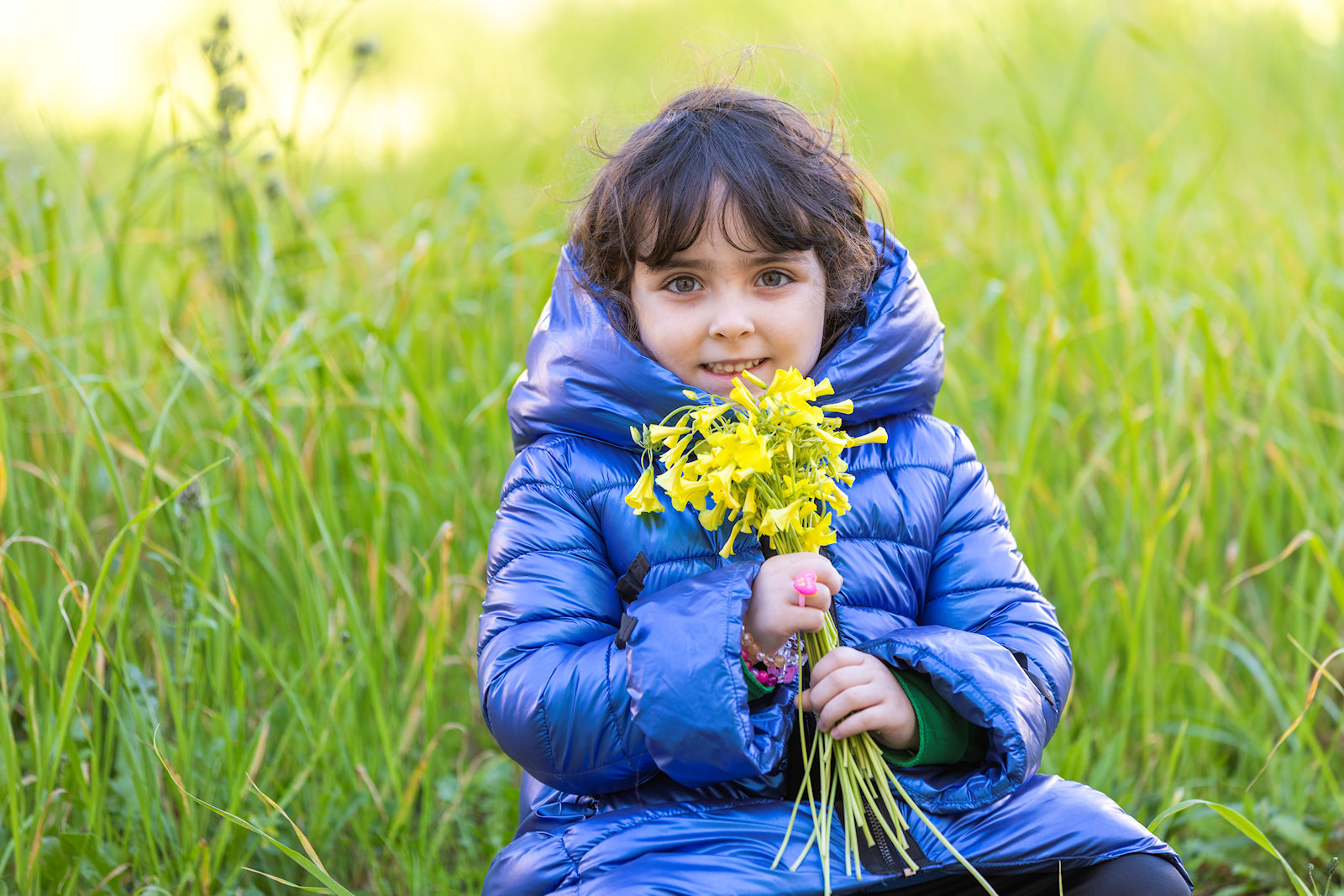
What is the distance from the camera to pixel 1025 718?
1.39 m

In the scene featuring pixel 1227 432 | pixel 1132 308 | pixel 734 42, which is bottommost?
pixel 1227 432

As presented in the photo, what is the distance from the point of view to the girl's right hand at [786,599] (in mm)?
1333

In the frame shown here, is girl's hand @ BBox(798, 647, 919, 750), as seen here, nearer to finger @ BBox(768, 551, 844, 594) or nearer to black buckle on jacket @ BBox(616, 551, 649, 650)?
finger @ BBox(768, 551, 844, 594)

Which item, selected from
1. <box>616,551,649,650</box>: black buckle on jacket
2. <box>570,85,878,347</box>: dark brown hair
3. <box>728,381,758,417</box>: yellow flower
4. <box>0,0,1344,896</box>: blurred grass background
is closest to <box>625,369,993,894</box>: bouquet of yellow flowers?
<box>728,381,758,417</box>: yellow flower

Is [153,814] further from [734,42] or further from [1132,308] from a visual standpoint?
[1132,308]

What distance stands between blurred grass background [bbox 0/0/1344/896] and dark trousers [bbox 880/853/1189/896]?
543 millimetres

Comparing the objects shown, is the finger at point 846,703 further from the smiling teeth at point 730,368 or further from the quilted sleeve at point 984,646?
the smiling teeth at point 730,368

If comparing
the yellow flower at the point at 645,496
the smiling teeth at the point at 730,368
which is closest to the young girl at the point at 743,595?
the smiling teeth at the point at 730,368

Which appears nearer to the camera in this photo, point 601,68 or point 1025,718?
point 1025,718

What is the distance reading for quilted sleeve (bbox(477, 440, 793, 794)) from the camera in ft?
4.36

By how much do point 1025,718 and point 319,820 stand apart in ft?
4.30

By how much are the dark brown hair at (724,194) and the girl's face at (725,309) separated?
25 mm

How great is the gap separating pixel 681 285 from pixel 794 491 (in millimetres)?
444

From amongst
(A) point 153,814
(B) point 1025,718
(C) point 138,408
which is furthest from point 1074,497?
(C) point 138,408
